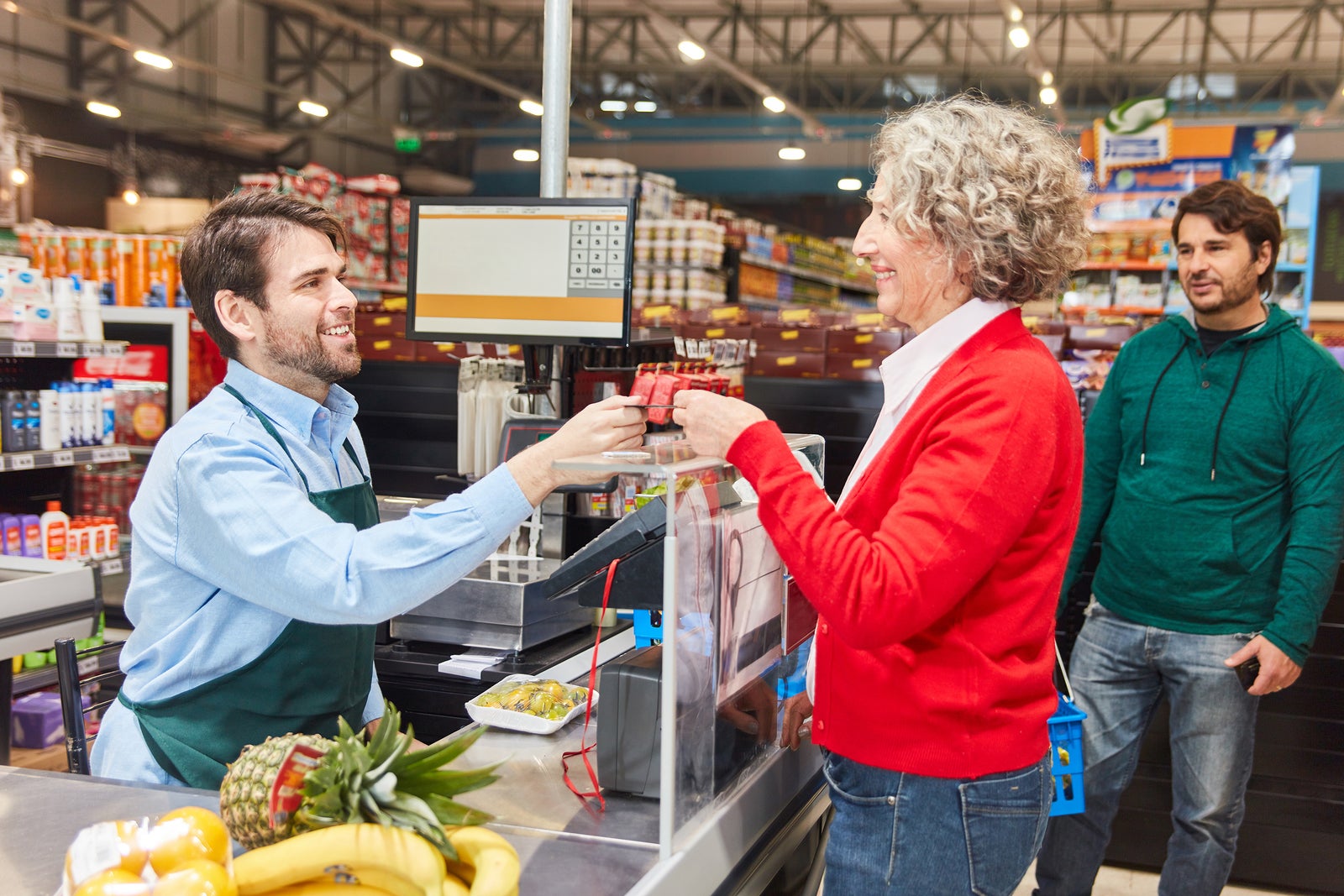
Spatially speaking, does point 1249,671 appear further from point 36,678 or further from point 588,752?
point 36,678

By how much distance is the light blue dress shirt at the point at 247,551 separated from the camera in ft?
4.98

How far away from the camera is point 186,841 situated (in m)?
1.04

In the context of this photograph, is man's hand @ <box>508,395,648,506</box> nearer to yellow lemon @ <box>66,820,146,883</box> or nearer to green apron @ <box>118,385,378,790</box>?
green apron @ <box>118,385,378,790</box>

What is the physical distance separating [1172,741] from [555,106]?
6.86ft

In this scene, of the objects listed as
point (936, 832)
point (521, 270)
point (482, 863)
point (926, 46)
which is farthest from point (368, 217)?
point (926, 46)

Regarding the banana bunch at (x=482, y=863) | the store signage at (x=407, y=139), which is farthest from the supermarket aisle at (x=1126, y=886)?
the store signage at (x=407, y=139)

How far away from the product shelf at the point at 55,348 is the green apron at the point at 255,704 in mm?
3149

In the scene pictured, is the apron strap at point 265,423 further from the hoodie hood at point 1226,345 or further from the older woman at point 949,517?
the hoodie hood at point 1226,345

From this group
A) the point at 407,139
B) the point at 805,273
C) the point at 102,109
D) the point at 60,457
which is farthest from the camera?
the point at 407,139

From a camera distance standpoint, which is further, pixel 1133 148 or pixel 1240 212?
pixel 1133 148

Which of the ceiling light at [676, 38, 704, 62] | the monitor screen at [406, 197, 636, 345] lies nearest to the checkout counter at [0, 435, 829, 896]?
the monitor screen at [406, 197, 636, 345]

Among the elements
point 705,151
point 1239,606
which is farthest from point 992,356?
point 705,151

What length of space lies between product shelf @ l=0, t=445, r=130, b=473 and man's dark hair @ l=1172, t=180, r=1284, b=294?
159 inches

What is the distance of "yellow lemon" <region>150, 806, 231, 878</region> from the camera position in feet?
3.36
